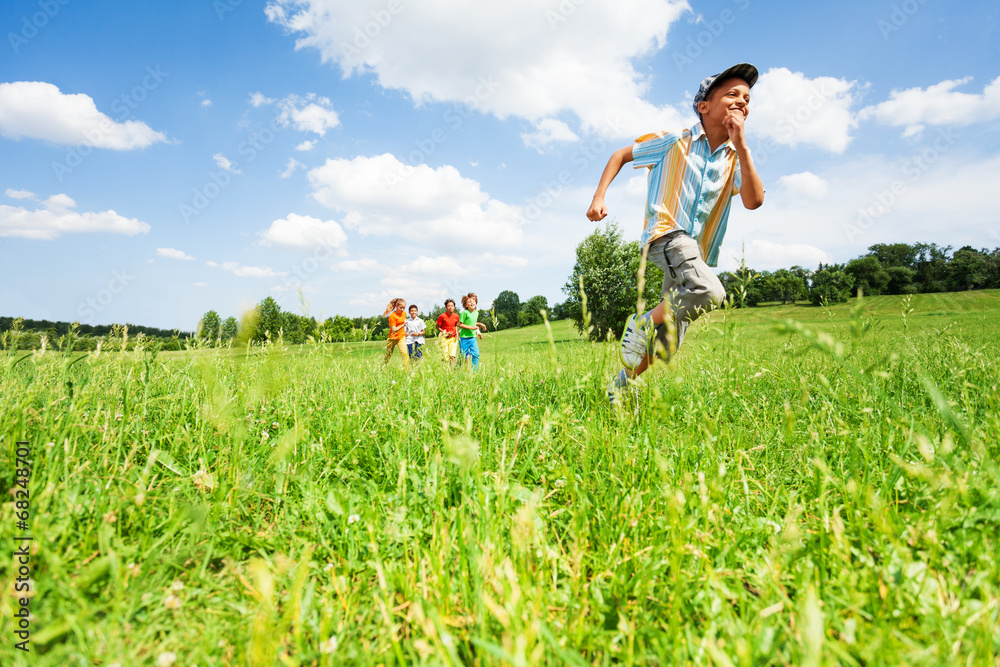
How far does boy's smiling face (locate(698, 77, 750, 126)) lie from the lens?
312 cm

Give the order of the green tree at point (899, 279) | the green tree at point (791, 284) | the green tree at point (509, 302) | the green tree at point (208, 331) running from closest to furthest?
the green tree at point (208, 331) < the green tree at point (791, 284) < the green tree at point (899, 279) < the green tree at point (509, 302)

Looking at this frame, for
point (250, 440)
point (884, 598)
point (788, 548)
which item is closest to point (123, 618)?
point (250, 440)

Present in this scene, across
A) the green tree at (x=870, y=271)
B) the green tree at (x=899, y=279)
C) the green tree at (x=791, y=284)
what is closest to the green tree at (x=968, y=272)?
the green tree at (x=899, y=279)

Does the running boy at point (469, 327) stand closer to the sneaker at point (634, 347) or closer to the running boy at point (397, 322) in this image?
the running boy at point (397, 322)

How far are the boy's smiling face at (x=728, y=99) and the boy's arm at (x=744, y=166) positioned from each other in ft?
0.25

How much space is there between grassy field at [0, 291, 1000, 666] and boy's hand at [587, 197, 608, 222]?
4.06ft

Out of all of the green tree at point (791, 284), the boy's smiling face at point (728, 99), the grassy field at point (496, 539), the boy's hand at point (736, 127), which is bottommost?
the grassy field at point (496, 539)

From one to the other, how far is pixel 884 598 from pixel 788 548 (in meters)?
0.28

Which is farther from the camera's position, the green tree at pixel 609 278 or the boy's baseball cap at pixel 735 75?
the green tree at pixel 609 278

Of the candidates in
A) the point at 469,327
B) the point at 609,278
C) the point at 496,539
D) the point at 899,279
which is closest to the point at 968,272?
the point at 899,279

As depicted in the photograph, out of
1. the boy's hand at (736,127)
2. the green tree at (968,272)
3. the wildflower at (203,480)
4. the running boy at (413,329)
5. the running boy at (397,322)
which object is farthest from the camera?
the green tree at (968,272)

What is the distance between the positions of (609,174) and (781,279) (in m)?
4.36

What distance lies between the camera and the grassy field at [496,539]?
42.0 inches

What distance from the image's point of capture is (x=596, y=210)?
10.9 feet
